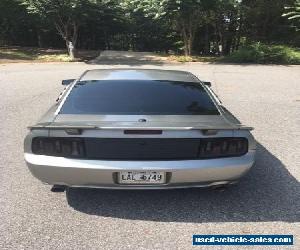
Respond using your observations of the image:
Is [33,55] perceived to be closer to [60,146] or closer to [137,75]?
[137,75]

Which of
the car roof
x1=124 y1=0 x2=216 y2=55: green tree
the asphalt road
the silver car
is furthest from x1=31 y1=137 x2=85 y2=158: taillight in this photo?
x1=124 y1=0 x2=216 y2=55: green tree

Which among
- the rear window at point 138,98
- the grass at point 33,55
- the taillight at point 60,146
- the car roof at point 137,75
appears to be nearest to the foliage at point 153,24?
the grass at point 33,55

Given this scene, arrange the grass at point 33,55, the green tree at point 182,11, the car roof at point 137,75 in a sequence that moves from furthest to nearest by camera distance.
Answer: the grass at point 33,55 < the green tree at point 182,11 < the car roof at point 137,75

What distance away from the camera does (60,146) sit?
157 inches

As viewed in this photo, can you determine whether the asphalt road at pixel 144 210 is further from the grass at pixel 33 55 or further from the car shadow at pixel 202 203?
the grass at pixel 33 55

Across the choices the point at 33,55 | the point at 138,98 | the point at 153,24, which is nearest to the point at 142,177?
the point at 138,98

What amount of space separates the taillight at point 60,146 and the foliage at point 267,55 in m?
16.7

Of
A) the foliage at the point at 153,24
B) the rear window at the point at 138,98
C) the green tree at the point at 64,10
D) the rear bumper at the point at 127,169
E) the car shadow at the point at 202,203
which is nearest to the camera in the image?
the rear bumper at the point at 127,169

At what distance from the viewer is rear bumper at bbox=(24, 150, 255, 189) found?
388 cm

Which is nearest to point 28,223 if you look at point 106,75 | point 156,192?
point 156,192

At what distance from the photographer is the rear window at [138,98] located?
4414 millimetres

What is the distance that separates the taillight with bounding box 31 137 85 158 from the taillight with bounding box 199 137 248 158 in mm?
1169

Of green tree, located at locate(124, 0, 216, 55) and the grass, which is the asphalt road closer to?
green tree, located at locate(124, 0, 216, 55)
